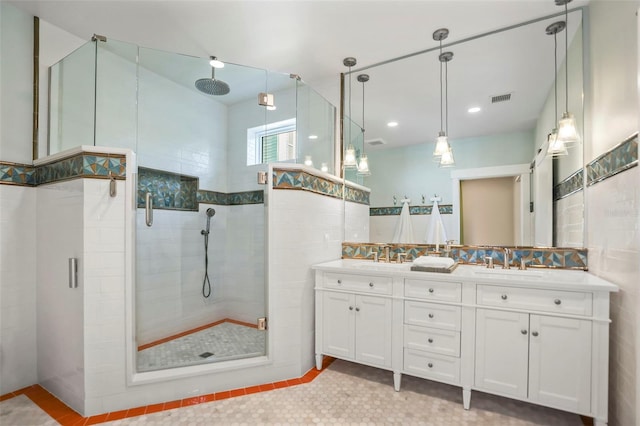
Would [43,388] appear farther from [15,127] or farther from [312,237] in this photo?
[312,237]

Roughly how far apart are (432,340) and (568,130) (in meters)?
1.67

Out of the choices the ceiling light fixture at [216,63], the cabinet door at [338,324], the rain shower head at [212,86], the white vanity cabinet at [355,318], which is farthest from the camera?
the rain shower head at [212,86]

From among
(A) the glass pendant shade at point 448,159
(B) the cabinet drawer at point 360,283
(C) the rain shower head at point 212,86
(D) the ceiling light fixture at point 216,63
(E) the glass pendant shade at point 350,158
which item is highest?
(D) the ceiling light fixture at point 216,63

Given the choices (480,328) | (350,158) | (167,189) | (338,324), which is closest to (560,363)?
(480,328)

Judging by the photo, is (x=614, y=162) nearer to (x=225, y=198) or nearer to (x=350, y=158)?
(x=350, y=158)

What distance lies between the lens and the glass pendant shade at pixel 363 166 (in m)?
2.63

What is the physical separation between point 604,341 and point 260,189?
222 cm

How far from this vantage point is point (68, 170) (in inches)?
70.9

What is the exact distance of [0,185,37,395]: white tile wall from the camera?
1914 millimetres

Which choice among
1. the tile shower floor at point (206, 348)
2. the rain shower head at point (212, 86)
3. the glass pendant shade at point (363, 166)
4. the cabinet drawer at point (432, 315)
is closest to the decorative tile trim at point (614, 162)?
the cabinet drawer at point (432, 315)

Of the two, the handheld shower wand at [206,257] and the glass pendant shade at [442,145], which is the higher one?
the glass pendant shade at [442,145]

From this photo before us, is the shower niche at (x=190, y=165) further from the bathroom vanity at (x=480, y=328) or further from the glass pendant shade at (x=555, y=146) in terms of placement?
the glass pendant shade at (x=555, y=146)

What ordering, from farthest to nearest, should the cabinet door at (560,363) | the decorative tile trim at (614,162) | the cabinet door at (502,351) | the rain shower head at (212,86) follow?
the rain shower head at (212,86) → the cabinet door at (502,351) → the cabinet door at (560,363) → the decorative tile trim at (614,162)

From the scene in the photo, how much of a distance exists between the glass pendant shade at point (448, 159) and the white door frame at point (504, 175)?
65 millimetres
